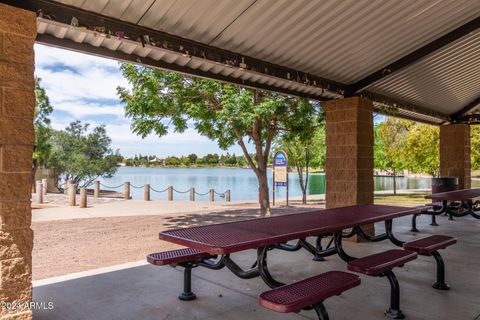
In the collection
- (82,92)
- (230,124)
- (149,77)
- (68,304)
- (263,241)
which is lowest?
(68,304)

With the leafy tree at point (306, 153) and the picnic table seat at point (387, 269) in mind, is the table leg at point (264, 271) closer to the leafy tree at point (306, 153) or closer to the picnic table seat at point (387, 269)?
the picnic table seat at point (387, 269)

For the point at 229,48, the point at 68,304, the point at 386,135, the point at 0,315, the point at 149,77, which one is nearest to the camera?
the point at 0,315

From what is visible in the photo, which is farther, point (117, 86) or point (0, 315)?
point (117, 86)

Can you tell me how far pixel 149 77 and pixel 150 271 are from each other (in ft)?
22.9

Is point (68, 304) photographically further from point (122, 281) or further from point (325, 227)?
point (325, 227)

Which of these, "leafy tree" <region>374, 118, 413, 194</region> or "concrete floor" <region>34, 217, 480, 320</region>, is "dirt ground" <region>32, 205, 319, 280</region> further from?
"leafy tree" <region>374, 118, 413, 194</region>

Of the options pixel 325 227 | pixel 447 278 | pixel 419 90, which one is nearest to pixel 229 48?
pixel 325 227

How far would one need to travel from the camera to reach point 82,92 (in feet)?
247

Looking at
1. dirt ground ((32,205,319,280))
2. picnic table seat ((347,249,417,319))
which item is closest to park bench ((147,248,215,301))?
picnic table seat ((347,249,417,319))

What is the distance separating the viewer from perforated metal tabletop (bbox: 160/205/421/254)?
2.97 meters

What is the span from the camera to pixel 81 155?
96.3 ft

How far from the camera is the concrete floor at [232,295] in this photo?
346cm

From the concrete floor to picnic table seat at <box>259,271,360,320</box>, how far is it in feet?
2.28

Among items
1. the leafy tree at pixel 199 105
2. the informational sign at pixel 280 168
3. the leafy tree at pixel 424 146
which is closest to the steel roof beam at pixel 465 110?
the leafy tree at pixel 199 105
